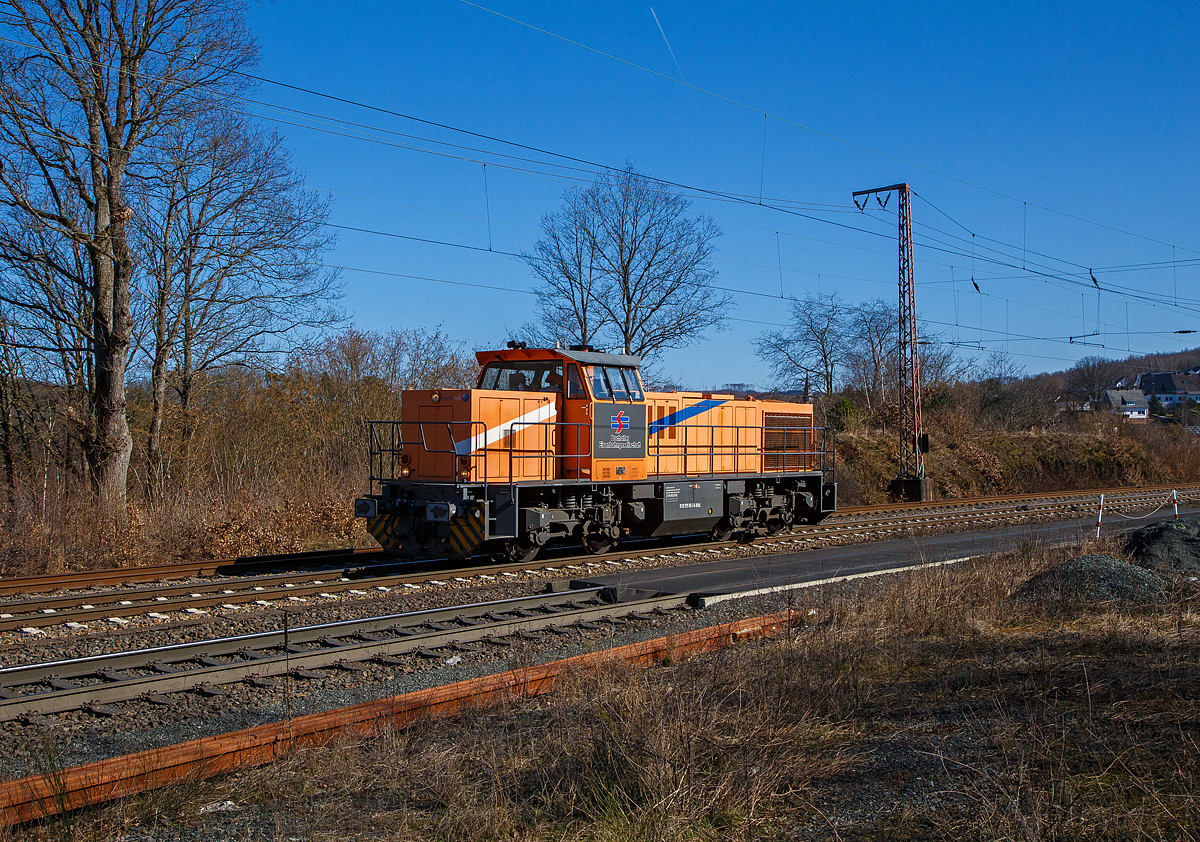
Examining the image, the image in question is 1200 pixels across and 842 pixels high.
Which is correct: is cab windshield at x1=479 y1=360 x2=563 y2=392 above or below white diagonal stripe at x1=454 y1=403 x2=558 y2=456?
above

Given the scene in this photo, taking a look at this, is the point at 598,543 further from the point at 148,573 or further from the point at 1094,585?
the point at 1094,585

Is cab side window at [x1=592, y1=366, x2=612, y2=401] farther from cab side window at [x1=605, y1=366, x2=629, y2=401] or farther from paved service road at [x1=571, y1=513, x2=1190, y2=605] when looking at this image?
paved service road at [x1=571, y1=513, x2=1190, y2=605]

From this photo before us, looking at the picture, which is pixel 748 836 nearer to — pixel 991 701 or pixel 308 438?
pixel 991 701

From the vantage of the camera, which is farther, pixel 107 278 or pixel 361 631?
pixel 107 278

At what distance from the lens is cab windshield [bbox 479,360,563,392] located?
13727 millimetres

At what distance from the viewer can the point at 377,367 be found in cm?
2366

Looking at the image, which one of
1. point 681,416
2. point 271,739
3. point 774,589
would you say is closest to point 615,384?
point 681,416

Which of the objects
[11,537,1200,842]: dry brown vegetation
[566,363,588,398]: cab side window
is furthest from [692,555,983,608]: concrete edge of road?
[566,363,588,398]: cab side window

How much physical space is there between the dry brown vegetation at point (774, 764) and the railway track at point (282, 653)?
1811mm

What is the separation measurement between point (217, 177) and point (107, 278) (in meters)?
3.88

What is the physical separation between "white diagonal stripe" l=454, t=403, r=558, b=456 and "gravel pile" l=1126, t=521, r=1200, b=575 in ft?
28.4

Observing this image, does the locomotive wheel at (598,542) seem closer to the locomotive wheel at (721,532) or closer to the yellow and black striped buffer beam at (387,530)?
the locomotive wheel at (721,532)

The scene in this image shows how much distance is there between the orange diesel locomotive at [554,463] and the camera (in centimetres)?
1252

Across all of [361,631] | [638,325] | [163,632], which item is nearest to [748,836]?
[361,631]
